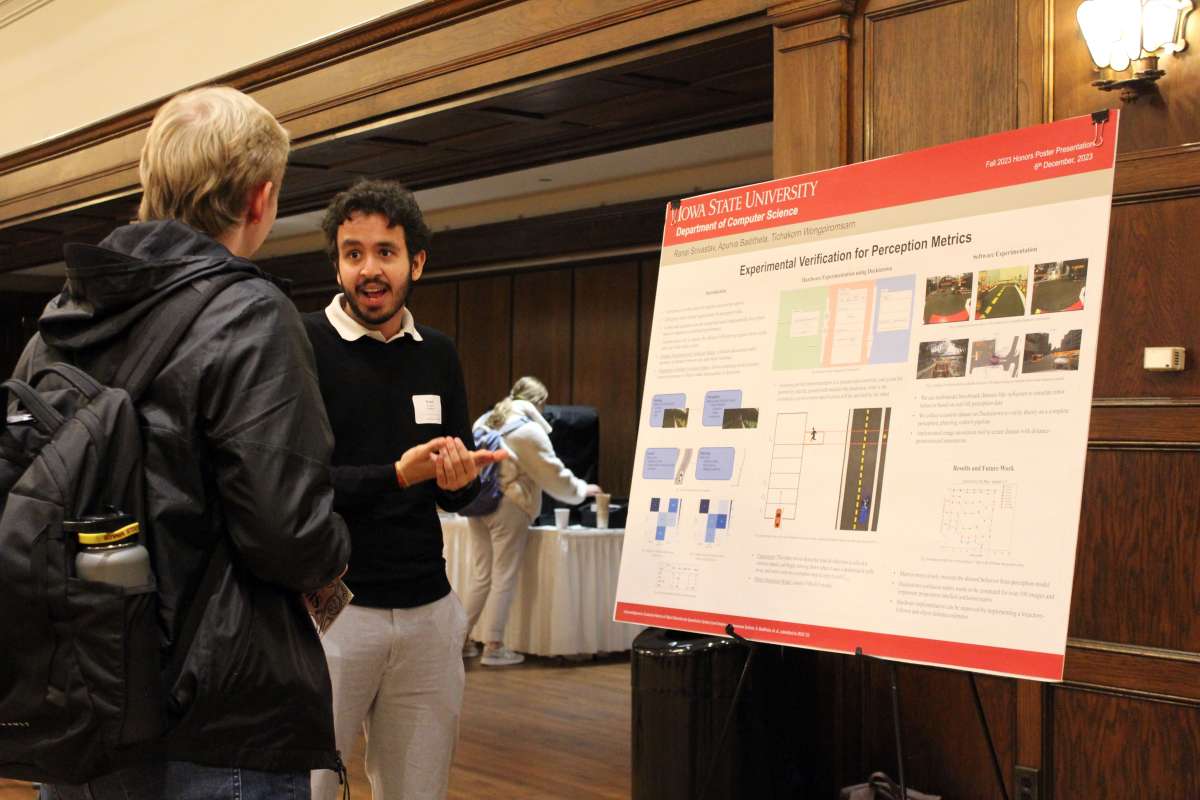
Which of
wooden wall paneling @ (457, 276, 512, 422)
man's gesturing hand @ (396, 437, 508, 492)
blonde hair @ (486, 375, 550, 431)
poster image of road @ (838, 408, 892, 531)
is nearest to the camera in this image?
man's gesturing hand @ (396, 437, 508, 492)

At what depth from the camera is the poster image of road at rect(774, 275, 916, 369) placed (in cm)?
237

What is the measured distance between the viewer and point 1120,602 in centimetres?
285

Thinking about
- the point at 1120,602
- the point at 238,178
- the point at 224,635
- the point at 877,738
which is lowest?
the point at 877,738

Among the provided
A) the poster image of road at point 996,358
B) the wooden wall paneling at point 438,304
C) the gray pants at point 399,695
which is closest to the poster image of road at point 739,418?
the poster image of road at point 996,358

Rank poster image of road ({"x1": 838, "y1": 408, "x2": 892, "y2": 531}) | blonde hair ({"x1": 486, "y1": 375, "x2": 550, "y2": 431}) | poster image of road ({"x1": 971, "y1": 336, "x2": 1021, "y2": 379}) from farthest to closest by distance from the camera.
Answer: blonde hair ({"x1": 486, "y1": 375, "x2": 550, "y2": 431}) → poster image of road ({"x1": 838, "y1": 408, "x2": 892, "y2": 531}) → poster image of road ({"x1": 971, "y1": 336, "x2": 1021, "y2": 379})

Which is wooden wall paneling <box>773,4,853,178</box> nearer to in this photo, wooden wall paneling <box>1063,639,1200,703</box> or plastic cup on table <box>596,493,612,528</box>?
wooden wall paneling <box>1063,639,1200,703</box>

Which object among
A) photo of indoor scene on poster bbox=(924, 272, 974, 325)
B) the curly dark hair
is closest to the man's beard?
the curly dark hair

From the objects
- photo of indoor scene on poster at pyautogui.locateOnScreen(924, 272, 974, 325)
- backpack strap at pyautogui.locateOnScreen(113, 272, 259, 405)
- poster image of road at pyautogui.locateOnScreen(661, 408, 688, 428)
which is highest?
photo of indoor scene on poster at pyautogui.locateOnScreen(924, 272, 974, 325)

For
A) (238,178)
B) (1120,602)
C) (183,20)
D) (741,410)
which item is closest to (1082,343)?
(741,410)

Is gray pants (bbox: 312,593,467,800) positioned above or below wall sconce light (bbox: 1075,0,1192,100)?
below

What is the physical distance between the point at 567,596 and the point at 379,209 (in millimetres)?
4388

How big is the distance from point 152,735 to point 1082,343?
161 centimetres

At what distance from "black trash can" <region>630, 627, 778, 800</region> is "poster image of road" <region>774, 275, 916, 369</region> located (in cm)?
78

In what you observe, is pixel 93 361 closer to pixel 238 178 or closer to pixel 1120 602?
pixel 238 178
